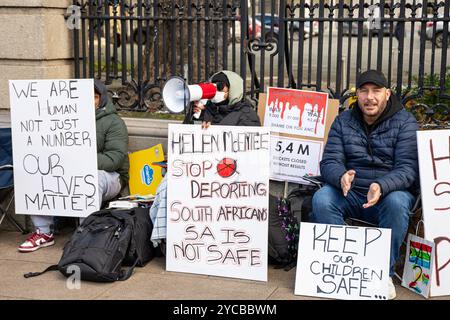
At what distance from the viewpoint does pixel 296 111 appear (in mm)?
6230

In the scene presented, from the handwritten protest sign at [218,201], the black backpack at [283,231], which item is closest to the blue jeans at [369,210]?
the black backpack at [283,231]

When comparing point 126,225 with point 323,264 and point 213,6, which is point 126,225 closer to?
point 323,264

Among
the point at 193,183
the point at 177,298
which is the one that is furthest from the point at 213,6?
the point at 177,298

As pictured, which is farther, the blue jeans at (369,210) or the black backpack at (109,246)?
the black backpack at (109,246)

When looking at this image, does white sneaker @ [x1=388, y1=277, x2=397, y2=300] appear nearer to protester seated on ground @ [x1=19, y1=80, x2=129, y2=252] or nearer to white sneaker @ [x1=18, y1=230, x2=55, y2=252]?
protester seated on ground @ [x1=19, y1=80, x2=129, y2=252]

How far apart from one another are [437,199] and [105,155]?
109 inches

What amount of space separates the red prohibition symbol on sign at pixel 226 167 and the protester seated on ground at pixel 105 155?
1.22 meters

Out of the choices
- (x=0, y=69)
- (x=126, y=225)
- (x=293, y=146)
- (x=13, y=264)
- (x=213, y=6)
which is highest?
(x=213, y=6)

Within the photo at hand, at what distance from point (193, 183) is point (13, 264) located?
161 centimetres

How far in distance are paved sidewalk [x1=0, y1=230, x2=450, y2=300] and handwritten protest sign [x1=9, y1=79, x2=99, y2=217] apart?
0.66m

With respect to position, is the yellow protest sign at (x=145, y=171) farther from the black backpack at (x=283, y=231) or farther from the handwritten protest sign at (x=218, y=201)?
the black backpack at (x=283, y=231)

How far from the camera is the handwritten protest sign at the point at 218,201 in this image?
545 centimetres

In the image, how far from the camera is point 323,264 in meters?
5.08

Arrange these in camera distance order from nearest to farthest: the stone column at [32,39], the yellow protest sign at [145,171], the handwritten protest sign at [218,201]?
1. the handwritten protest sign at [218,201]
2. the yellow protest sign at [145,171]
3. the stone column at [32,39]
